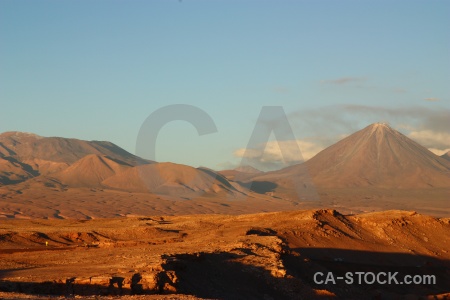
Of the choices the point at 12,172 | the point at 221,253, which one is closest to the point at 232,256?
the point at 221,253

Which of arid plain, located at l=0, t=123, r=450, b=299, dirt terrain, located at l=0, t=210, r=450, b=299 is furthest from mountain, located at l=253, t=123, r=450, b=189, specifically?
dirt terrain, located at l=0, t=210, r=450, b=299

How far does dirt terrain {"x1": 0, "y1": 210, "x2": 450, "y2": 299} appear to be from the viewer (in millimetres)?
19016

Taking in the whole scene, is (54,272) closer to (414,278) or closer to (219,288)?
(219,288)

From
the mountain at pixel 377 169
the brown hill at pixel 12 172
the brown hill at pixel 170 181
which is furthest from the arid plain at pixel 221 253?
the mountain at pixel 377 169

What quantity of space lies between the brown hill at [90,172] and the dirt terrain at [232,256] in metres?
103

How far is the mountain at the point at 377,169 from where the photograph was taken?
6599 inches

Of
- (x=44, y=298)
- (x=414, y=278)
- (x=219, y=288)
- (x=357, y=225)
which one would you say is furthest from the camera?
(x=357, y=225)

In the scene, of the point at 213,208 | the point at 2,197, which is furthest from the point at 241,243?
the point at 2,197

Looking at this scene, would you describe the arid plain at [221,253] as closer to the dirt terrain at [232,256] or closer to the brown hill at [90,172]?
the dirt terrain at [232,256]

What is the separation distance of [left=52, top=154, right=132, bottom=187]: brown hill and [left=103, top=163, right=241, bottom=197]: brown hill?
3.96m

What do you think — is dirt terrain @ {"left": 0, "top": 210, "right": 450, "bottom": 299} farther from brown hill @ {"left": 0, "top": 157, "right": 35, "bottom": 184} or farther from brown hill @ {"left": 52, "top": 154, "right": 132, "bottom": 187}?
brown hill @ {"left": 0, "top": 157, "right": 35, "bottom": 184}

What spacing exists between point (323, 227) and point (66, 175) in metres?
127

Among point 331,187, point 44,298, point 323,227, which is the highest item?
point 331,187

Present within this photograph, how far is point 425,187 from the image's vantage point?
160 meters
